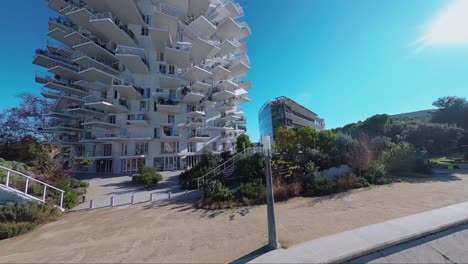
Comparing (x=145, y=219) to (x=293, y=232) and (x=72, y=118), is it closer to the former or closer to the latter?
(x=293, y=232)

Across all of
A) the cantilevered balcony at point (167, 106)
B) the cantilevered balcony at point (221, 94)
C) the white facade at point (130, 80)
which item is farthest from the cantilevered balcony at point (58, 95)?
the cantilevered balcony at point (221, 94)

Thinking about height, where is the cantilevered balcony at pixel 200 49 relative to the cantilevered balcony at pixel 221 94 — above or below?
above

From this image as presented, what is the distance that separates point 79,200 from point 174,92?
2166 cm

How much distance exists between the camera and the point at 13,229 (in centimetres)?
689

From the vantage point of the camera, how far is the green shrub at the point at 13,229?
6693 millimetres

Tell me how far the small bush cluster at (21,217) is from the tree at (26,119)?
2921cm

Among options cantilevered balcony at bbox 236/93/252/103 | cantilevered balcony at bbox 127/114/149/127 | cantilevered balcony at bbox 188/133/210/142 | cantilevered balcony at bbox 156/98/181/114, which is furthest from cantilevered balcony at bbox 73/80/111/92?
cantilevered balcony at bbox 236/93/252/103

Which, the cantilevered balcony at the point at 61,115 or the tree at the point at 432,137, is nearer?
the tree at the point at 432,137

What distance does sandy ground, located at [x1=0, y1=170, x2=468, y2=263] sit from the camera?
5055 millimetres

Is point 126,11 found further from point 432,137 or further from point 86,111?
point 432,137

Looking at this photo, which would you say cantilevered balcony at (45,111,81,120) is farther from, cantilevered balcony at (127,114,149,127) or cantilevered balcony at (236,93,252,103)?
cantilevered balcony at (236,93,252,103)

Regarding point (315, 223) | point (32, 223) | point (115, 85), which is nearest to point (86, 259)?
point (32, 223)

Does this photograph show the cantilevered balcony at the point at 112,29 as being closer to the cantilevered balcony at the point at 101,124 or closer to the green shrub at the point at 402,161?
the cantilevered balcony at the point at 101,124

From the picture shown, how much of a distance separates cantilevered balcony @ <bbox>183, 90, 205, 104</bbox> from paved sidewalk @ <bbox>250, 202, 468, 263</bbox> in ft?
88.3
